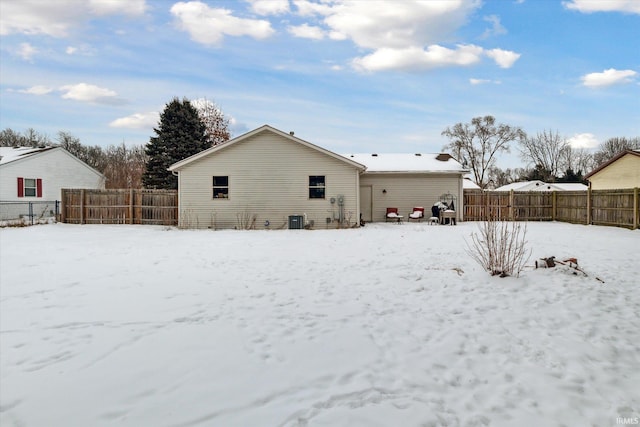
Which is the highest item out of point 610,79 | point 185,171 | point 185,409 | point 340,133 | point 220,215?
point 610,79

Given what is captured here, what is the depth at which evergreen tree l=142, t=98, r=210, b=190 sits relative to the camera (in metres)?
30.9

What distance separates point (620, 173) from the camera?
20.1 metres

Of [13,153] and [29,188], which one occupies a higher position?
[13,153]

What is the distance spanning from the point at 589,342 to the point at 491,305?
4.13 feet

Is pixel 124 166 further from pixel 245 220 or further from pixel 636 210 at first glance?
pixel 636 210

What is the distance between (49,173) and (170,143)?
9.06 meters

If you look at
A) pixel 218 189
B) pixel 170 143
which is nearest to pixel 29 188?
pixel 170 143

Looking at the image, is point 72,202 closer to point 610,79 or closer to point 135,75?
point 135,75

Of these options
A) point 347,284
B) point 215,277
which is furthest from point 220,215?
point 347,284

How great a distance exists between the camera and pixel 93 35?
1323 cm

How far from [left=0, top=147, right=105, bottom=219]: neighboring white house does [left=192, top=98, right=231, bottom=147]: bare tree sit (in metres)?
12.4

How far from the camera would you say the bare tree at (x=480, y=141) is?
138 feet

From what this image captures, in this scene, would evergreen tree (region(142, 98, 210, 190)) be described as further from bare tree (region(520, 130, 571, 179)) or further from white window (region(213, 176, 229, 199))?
bare tree (region(520, 130, 571, 179))

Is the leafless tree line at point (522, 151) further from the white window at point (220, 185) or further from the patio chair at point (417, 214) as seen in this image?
the white window at point (220, 185)
